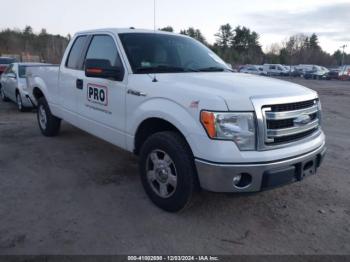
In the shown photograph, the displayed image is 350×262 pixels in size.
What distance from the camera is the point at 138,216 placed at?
3.71 meters

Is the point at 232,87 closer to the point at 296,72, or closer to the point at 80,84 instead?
the point at 80,84

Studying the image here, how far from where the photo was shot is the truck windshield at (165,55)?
432 cm

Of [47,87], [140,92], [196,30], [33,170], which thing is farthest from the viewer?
[196,30]

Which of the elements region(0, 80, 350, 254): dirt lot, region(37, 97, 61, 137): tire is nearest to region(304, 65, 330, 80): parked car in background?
region(0, 80, 350, 254): dirt lot

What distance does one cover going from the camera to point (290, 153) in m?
3.38

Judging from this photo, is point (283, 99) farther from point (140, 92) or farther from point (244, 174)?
point (140, 92)

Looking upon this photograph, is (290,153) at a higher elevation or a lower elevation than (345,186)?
higher

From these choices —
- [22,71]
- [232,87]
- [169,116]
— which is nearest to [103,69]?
[169,116]

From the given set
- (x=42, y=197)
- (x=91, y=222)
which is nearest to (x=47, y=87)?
(x=42, y=197)

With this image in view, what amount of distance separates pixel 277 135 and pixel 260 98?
39cm

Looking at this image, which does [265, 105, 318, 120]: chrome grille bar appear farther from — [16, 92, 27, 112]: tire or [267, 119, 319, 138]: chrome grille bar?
[16, 92, 27, 112]: tire

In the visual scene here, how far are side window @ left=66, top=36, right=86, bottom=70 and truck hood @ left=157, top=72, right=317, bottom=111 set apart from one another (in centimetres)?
195

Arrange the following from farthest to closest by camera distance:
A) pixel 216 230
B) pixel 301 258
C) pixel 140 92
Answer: pixel 140 92, pixel 216 230, pixel 301 258

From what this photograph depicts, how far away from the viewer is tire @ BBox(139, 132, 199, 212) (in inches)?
134
